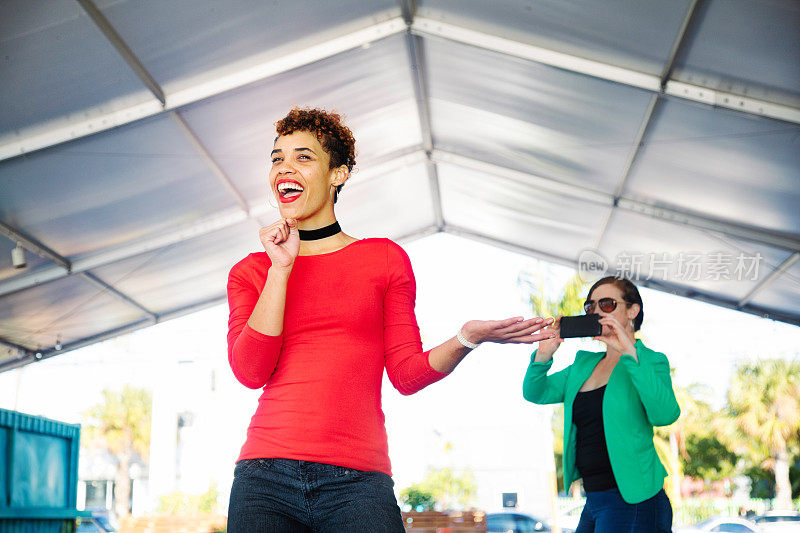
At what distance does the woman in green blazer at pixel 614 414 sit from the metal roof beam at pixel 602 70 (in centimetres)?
438

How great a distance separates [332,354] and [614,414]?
61.9 inches

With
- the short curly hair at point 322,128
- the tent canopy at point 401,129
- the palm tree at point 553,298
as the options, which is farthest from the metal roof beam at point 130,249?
the short curly hair at point 322,128

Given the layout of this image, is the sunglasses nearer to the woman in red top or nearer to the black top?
the black top

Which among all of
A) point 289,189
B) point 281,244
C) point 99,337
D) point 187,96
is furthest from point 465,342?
point 99,337

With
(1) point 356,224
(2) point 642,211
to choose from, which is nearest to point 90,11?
(2) point 642,211

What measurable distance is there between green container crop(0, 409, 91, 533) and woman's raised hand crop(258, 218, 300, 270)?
17.6 ft

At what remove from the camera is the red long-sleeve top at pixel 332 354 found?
54.1 inches

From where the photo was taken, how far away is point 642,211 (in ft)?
34.1

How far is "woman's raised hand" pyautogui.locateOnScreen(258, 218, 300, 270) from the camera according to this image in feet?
4.58

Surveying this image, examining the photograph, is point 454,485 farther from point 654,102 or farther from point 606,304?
point 606,304

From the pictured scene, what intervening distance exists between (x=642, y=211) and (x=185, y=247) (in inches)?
247

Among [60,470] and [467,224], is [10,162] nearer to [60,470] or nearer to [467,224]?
[60,470]

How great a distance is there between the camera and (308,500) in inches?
52.0

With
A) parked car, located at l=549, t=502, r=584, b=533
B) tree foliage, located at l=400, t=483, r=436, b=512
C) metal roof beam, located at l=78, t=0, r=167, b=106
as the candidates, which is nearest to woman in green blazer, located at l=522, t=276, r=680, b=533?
metal roof beam, located at l=78, t=0, r=167, b=106
